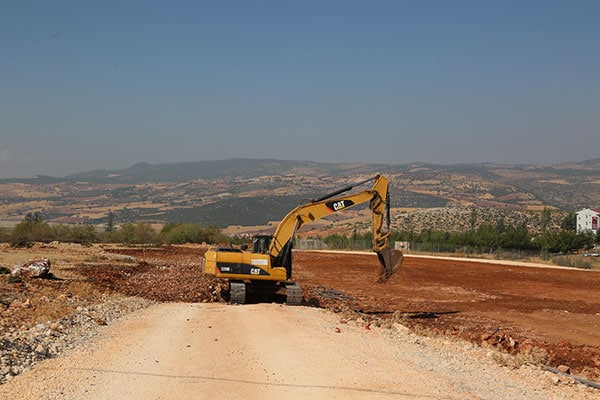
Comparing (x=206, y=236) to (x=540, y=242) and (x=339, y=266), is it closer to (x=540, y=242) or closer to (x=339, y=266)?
(x=339, y=266)

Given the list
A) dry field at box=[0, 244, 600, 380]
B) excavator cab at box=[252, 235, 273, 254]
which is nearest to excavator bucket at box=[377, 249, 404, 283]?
dry field at box=[0, 244, 600, 380]

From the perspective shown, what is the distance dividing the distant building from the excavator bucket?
96.1 m

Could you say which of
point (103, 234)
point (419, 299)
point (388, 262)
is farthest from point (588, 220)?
point (388, 262)

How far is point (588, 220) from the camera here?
376 ft

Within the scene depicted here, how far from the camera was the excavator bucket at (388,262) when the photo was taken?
78.4 ft

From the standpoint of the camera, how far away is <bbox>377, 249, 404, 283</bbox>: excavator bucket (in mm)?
23906

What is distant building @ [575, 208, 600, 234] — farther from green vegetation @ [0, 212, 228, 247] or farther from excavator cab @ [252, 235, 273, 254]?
excavator cab @ [252, 235, 273, 254]

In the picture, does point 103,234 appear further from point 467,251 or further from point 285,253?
point 285,253

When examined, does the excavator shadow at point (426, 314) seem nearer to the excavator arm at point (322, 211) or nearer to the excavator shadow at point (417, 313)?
the excavator shadow at point (417, 313)

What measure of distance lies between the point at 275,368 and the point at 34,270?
18864mm

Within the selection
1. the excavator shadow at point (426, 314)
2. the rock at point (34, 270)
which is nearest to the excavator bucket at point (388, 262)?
the excavator shadow at point (426, 314)

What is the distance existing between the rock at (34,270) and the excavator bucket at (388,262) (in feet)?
49.5

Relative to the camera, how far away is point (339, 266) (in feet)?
189

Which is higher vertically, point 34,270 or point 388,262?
point 388,262
